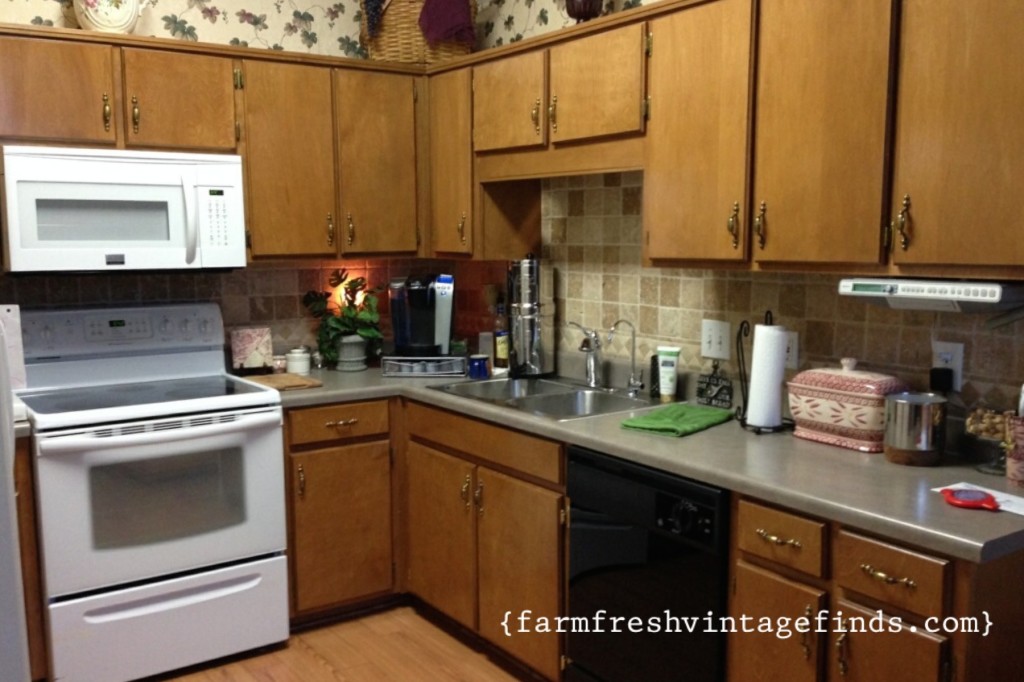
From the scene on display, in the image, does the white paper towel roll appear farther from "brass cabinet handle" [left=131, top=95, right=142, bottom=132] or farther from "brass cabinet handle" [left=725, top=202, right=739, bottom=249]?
"brass cabinet handle" [left=131, top=95, right=142, bottom=132]

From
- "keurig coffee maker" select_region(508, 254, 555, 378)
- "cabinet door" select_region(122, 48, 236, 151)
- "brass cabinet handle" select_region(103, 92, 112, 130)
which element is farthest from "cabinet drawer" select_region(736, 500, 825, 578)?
"brass cabinet handle" select_region(103, 92, 112, 130)

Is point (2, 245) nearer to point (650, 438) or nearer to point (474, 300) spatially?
point (474, 300)

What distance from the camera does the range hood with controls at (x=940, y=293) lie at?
182cm

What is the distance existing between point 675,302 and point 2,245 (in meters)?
2.12

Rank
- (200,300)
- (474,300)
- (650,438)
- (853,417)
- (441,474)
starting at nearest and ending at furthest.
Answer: (853,417)
(650,438)
(441,474)
(200,300)
(474,300)

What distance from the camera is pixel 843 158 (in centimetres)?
203

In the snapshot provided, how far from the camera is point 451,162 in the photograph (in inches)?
133

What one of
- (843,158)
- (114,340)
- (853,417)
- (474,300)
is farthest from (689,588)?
(114,340)

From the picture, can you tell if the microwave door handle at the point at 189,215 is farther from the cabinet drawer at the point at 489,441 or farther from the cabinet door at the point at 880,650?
the cabinet door at the point at 880,650

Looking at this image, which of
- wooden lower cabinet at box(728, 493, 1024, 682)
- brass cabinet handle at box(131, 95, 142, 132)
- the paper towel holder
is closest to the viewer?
wooden lower cabinet at box(728, 493, 1024, 682)

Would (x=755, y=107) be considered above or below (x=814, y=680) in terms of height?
above

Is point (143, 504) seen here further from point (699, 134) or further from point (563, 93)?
point (699, 134)

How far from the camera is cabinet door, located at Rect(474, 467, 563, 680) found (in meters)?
2.56

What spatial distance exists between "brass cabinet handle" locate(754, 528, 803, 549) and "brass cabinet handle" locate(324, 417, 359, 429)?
1613 mm
